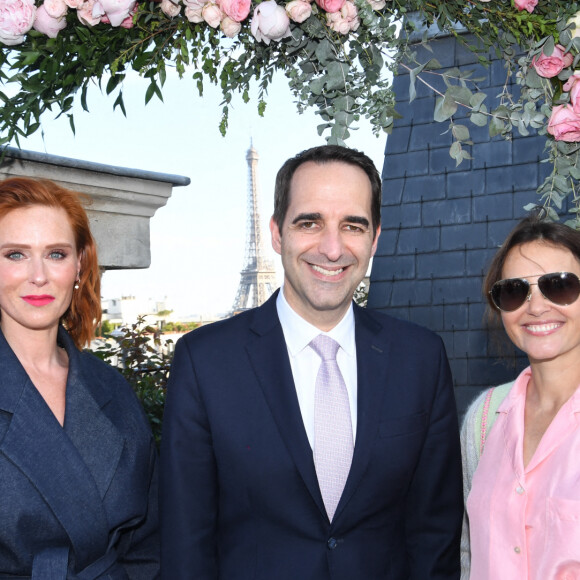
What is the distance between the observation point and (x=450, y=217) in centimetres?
817

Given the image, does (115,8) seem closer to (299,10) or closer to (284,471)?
(299,10)

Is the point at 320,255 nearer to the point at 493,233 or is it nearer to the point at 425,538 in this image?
the point at 425,538

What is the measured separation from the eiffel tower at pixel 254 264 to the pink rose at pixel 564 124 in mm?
49428

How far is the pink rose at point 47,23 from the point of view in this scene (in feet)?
8.88

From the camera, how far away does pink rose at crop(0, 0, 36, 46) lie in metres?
2.65

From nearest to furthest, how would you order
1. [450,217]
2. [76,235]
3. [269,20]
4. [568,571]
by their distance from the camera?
1. [568,571]
2. [269,20]
3. [76,235]
4. [450,217]

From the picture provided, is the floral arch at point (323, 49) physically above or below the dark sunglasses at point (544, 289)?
above

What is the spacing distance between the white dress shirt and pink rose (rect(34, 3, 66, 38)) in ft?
4.31

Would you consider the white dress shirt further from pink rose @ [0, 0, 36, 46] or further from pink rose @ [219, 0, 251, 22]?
pink rose @ [0, 0, 36, 46]

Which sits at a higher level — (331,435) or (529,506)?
(331,435)

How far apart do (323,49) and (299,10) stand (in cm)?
19

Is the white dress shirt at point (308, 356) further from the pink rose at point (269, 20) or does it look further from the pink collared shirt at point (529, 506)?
the pink rose at point (269, 20)

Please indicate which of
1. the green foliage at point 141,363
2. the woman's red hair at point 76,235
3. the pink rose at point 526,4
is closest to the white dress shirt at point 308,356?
the woman's red hair at point 76,235

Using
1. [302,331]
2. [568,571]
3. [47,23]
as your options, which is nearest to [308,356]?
[302,331]
